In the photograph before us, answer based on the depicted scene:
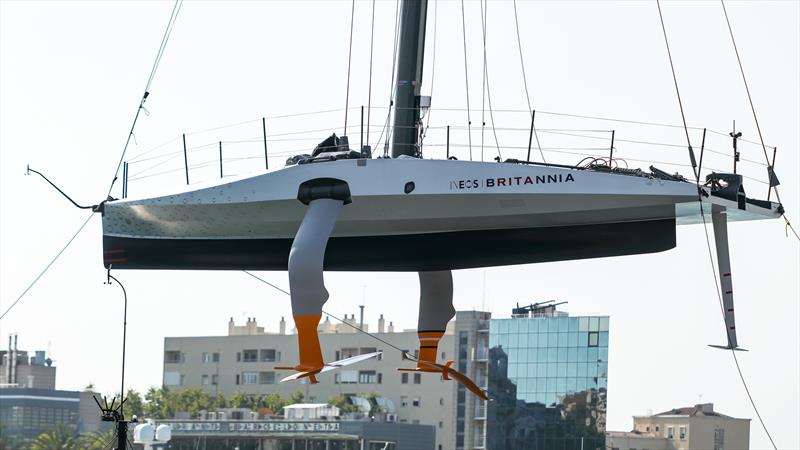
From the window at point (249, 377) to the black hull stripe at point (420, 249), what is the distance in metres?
79.4

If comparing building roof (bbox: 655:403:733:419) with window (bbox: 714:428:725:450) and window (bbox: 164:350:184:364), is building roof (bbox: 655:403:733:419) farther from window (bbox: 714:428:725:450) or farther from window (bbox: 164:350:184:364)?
window (bbox: 164:350:184:364)

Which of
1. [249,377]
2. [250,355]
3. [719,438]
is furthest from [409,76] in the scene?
[250,355]

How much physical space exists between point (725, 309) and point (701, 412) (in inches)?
2976

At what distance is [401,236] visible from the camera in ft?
67.2

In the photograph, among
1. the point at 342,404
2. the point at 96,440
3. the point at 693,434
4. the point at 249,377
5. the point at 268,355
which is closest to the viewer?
A: the point at 96,440

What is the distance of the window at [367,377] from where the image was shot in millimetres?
94938

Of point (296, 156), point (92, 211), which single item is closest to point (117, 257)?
point (92, 211)

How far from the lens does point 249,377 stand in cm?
Answer: 10056

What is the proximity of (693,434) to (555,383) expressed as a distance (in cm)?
1336

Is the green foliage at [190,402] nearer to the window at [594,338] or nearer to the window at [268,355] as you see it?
the window at [268,355]

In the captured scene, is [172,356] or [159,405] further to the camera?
[172,356]

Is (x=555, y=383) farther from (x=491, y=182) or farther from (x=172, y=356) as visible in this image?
(x=491, y=182)

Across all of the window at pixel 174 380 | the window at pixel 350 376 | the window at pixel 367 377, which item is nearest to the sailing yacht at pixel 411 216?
the window at pixel 367 377

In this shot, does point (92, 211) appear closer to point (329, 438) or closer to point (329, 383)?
point (329, 438)
